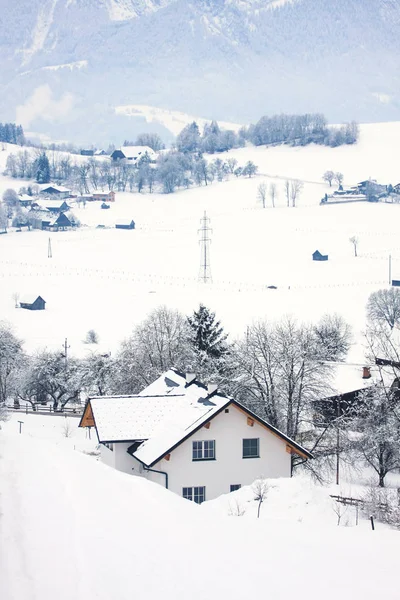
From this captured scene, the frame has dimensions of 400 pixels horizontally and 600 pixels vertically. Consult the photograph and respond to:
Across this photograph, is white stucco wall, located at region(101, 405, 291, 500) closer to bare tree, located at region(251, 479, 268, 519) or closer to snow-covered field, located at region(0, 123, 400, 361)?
bare tree, located at region(251, 479, 268, 519)

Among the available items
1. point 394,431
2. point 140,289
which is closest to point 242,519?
point 394,431

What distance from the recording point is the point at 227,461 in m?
25.8

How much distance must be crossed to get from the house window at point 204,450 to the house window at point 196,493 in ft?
2.46

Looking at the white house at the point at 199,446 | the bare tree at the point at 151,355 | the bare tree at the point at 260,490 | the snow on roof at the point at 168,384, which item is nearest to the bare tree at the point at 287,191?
the bare tree at the point at 151,355

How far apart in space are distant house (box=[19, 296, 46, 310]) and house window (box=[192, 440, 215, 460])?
2291 inches

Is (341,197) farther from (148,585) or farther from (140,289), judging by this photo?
(148,585)

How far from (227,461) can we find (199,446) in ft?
2.81

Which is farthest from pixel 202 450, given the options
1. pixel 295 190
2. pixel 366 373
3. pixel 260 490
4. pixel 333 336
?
pixel 295 190

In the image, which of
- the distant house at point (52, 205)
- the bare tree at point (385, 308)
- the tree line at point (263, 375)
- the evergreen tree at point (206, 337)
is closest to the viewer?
the tree line at point (263, 375)

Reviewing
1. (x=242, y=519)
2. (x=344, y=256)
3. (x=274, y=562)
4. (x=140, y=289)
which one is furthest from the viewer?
(x=344, y=256)

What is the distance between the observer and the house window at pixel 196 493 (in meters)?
25.3

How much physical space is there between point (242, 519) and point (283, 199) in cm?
15690

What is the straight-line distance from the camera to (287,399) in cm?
3356

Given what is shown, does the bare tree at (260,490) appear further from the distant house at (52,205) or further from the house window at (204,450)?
the distant house at (52,205)
